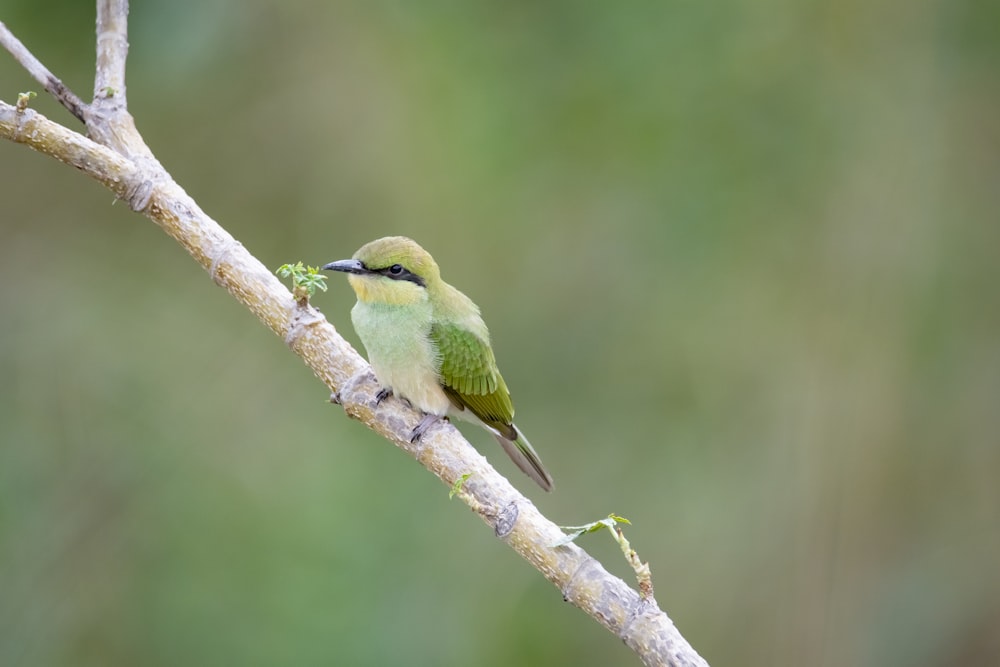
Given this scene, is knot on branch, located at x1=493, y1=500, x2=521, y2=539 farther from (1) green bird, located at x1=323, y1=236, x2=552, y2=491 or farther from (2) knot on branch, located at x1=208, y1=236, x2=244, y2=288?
(2) knot on branch, located at x1=208, y1=236, x2=244, y2=288

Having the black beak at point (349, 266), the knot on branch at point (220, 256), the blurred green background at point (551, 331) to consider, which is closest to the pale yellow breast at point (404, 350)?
the black beak at point (349, 266)

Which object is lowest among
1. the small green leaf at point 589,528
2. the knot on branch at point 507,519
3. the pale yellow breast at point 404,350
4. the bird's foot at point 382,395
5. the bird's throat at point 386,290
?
the knot on branch at point 507,519

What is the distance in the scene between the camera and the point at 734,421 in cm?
461

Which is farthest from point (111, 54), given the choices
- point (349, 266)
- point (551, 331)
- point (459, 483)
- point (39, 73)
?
point (551, 331)

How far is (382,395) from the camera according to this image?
222 cm

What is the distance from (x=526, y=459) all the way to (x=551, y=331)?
2010 mm

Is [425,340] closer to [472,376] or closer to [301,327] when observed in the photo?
[472,376]

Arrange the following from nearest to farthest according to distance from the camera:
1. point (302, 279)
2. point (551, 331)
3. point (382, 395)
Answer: point (302, 279), point (382, 395), point (551, 331)

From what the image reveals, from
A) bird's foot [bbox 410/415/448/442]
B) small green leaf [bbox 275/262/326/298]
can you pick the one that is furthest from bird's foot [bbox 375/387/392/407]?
small green leaf [bbox 275/262/326/298]

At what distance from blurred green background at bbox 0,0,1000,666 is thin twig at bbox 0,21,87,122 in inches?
82.3

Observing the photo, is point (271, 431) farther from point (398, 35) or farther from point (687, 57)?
point (687, 57)

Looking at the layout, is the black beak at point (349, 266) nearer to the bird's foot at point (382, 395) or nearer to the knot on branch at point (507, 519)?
the bird's foot at point (382, 395)

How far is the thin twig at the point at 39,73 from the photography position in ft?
6.91

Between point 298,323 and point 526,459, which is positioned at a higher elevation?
point 526,459
